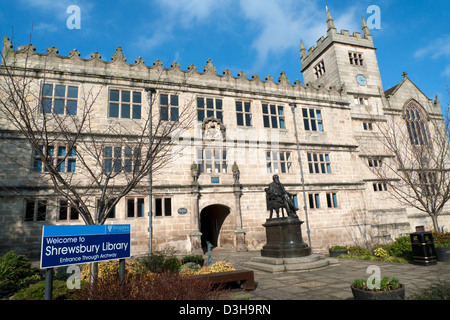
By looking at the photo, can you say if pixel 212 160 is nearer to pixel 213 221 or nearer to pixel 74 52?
pixel 213 221

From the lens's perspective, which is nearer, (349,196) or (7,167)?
(7,167)

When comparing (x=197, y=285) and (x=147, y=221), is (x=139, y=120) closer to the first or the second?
(x=147, y=221)

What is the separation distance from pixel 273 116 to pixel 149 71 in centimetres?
987

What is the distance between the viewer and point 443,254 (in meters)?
11.3

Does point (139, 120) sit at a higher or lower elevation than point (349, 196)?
higher

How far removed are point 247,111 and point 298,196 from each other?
7.56 meters

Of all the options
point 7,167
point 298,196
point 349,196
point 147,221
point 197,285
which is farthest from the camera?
point 349,196

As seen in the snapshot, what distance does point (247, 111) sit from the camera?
20984 millimetres

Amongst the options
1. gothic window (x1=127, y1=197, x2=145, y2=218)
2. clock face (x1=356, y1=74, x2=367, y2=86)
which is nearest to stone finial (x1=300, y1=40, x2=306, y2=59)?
clock face (x1=356, y1=74, x2=367, y2=86)

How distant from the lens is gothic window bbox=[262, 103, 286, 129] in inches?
832

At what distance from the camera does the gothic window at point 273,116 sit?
21141 millimetres

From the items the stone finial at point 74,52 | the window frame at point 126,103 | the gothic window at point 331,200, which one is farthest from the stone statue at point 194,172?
the gothic window at point 331,200

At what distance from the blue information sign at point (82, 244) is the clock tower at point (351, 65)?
962 inches
